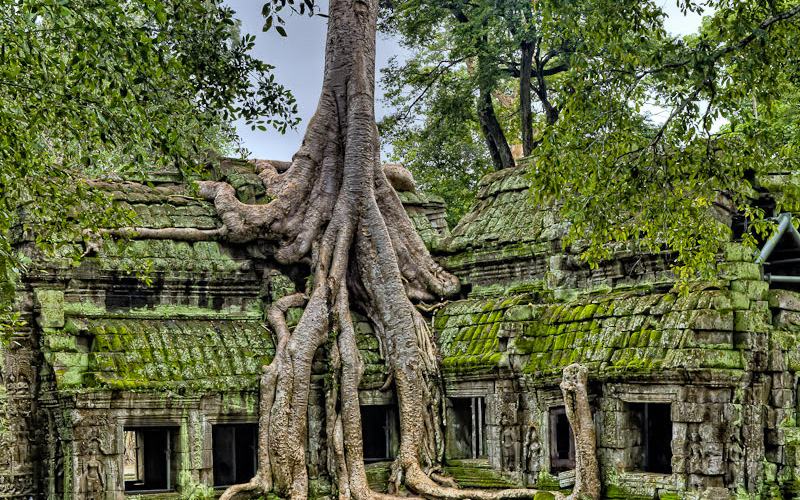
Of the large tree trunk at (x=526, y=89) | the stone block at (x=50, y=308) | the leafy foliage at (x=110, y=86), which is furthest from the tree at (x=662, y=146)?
the large tree trunk at (x=526, y=89)

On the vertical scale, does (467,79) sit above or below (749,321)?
above

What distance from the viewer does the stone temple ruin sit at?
492 inches

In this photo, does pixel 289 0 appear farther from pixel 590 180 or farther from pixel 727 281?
pixel 727 281

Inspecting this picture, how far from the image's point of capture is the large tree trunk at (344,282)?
14578 millimetres

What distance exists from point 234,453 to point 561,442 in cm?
421

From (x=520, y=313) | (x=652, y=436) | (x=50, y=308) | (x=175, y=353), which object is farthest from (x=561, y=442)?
(x=50, y=308)

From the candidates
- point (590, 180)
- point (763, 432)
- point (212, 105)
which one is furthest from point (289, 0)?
point (763, 432)

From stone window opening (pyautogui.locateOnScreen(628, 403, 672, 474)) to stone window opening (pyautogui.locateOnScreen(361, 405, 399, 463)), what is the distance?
11.9ft

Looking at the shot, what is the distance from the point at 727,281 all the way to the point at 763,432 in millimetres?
1677

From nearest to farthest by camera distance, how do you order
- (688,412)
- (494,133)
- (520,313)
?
(688,412), (520,313), (494,133)

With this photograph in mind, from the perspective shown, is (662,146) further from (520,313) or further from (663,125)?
(520,313)

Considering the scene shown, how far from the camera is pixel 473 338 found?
1562 cm

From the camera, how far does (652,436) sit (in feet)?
44.8

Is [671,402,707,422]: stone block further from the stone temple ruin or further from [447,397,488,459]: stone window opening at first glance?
[447,397,488,459]: stone window opening
